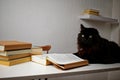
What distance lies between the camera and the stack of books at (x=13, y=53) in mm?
861

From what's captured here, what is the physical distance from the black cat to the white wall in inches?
15.2

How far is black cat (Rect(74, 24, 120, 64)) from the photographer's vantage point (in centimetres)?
109

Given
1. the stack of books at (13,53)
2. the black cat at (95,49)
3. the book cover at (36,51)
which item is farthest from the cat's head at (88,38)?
the stack of books at (13,53)

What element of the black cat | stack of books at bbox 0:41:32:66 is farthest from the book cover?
the black cat

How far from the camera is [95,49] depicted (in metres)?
1.11

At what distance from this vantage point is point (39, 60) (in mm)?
958

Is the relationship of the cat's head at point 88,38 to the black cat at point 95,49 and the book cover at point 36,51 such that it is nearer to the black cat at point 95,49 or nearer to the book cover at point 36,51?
the black cat at point 95,49

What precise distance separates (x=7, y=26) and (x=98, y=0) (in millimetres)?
1154

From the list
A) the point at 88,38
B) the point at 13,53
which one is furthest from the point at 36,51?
the point at 88,38

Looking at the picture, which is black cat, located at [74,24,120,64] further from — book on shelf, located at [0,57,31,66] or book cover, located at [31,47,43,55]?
book on shelf, located at [0,57,31,66]

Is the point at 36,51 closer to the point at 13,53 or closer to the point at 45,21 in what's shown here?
the point at 13,53

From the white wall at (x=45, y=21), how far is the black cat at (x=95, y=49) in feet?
1.27

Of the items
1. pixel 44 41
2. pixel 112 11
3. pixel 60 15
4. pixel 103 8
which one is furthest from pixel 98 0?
pixel 44 41

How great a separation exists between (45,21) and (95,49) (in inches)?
25.3
